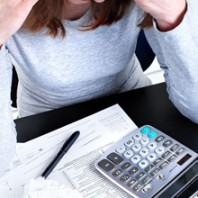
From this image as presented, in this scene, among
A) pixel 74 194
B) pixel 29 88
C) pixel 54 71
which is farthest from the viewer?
pixel 29 88

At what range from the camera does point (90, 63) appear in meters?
0.83

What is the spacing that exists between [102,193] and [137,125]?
0.18m

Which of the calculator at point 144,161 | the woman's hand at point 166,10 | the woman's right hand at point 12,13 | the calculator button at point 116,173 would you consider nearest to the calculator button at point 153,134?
the calculator at point 144,161

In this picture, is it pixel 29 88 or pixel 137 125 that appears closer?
pixel 137 125

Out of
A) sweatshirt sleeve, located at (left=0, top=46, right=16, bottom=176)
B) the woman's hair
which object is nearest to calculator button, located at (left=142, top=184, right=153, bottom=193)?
sweatshirt sleeve, located at (left=0, top=46, right=16, bottom=176)

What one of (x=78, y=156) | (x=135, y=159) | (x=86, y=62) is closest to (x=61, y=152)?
(x=78, y=156)

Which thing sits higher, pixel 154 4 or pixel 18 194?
pixel 154 4

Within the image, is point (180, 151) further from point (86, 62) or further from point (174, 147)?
point (86, 62)

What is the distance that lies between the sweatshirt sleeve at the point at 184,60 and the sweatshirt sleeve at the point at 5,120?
304 millimetres

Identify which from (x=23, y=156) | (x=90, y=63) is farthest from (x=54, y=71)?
(x=23, y=156)

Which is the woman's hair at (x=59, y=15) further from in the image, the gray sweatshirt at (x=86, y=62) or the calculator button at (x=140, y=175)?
the calculator button at (x=140, y=175)

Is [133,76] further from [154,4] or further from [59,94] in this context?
[154,4]

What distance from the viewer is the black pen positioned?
25.3 inches

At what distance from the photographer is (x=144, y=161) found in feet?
2.13
